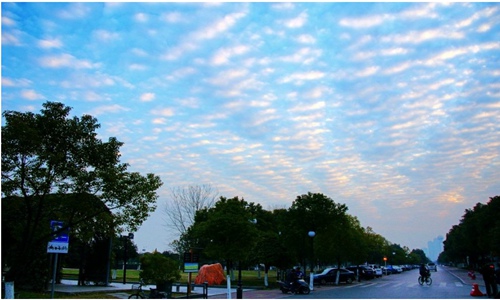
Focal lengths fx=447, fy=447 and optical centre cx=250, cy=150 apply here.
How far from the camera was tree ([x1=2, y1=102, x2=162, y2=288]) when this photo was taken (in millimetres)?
15172

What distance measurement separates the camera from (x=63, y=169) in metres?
15.7

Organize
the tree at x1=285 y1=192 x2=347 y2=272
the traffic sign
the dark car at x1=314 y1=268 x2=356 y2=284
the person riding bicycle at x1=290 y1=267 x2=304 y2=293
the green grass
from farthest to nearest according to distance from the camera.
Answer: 1. the dark car at x1=314 y1=268 x2=356 y2=284
2. the tree at x1=285 y1=192 x2=347 y2=272
3. the person riding bicycle at x1=290 y1=267 x2=304 y2=293
4. the green grass
5. the traffic sign

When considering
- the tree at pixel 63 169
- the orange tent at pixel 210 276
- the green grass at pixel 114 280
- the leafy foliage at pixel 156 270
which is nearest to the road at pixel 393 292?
the leafy foliage at pixel 156 270

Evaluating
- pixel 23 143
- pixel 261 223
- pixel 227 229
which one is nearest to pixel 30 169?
pixel 23 143

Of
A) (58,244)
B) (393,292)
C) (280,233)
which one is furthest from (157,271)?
(280,233)

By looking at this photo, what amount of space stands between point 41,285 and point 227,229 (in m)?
11.0

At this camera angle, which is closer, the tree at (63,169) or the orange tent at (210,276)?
the tree at (63,169)

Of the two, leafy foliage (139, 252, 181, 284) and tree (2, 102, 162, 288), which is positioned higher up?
tree (2, 102, 162, 288)

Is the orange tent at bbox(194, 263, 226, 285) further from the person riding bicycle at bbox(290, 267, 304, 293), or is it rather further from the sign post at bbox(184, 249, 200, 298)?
the sign post at bbox(184, 249, 200, 298)

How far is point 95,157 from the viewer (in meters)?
16.5

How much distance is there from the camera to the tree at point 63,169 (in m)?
15.2

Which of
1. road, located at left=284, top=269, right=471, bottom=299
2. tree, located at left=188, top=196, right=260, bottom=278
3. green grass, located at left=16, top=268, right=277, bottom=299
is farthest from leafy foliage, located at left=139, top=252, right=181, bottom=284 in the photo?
road, located at left=284, top=269, right=471, bottom=299

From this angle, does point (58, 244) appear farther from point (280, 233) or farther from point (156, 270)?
point (280, 233)

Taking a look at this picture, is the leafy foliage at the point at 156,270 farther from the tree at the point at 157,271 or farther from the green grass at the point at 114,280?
the green grass at the point at 114,280
